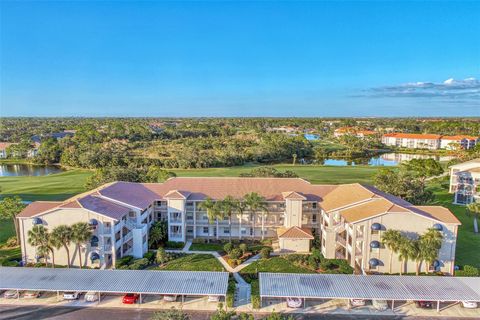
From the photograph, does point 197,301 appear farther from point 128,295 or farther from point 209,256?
point 209,256

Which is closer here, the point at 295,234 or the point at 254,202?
the point at 295,234

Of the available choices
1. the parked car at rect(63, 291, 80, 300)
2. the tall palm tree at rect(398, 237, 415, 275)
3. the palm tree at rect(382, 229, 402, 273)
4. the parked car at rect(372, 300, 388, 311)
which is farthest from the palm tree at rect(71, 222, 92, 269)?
the tall palm tree at rect(398, 237, 415, 275)

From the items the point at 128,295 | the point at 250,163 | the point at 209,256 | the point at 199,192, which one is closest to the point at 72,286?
the point at 128,295

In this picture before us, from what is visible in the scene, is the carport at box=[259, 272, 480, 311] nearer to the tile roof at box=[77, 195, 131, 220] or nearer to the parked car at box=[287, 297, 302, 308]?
the parked car at box=[287, 297, 302, 308]

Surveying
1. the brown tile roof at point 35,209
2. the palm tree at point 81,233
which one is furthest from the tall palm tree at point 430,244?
the brown tile roof at point 35,209

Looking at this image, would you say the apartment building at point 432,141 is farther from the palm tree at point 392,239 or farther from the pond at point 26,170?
the pond at point 26,170

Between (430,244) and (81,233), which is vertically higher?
(81,233)

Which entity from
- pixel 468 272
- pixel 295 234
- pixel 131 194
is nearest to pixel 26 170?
pixel 131 194

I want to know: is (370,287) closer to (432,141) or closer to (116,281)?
(116,281)
